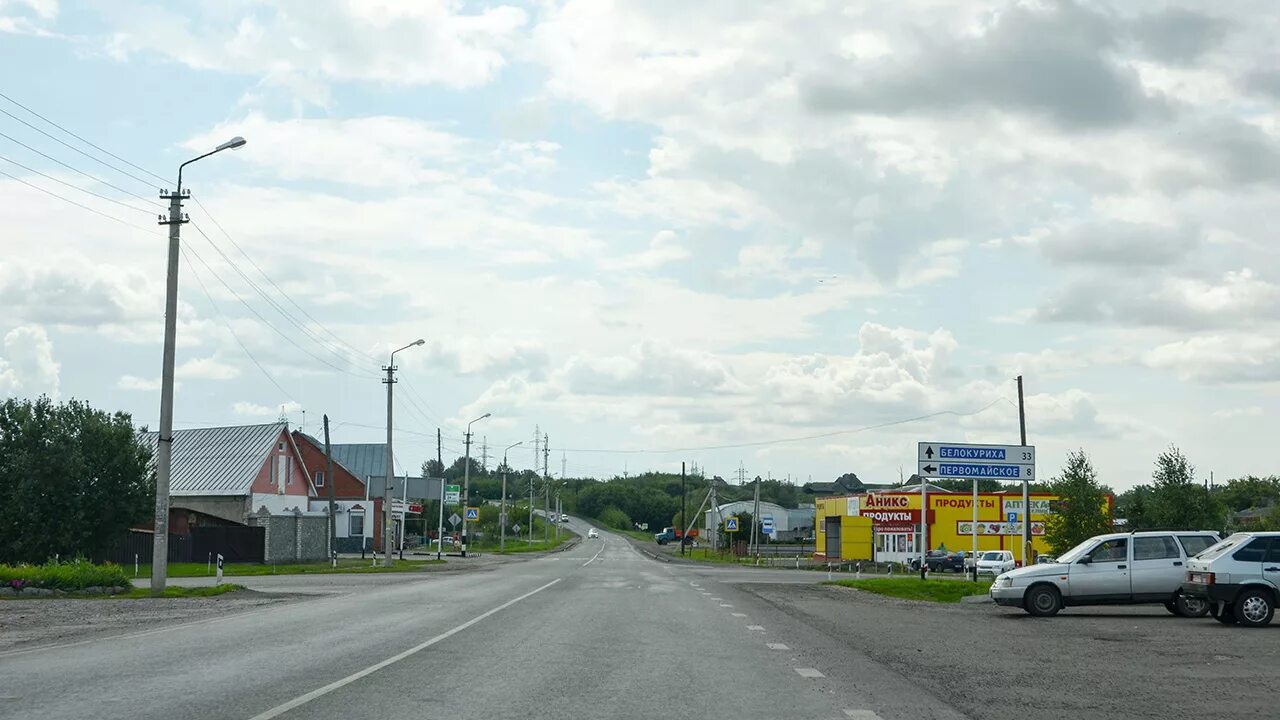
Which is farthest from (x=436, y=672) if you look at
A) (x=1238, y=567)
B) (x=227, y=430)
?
(x=227, y=430)

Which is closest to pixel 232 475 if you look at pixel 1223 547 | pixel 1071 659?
pixel 1223 547

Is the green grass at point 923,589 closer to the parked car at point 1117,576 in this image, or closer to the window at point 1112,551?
the parked car at point 1117,576

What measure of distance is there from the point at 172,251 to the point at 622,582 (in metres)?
16.4

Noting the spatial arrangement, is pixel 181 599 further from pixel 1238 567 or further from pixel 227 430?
pixel 227 430

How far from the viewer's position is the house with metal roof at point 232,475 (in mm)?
63875

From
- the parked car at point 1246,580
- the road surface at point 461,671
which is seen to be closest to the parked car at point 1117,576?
the parked car at point 1246,580

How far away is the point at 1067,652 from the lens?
16.7 m

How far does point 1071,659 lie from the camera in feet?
51.5

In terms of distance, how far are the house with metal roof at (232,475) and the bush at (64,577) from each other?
2963 cm

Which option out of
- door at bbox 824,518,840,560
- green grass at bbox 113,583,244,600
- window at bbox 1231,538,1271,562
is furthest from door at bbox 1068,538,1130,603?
door at bbox 824,518,840,560

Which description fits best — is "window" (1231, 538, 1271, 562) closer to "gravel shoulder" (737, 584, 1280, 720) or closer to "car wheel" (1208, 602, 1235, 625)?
"car wheel" (1208, 602, 1235, 625)

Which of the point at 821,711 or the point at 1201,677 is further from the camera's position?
the point at 1201,677

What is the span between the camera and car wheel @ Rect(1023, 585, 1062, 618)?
80.7ft

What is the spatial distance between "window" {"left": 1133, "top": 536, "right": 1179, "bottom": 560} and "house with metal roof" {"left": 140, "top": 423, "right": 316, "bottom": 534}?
46601 millimetres
